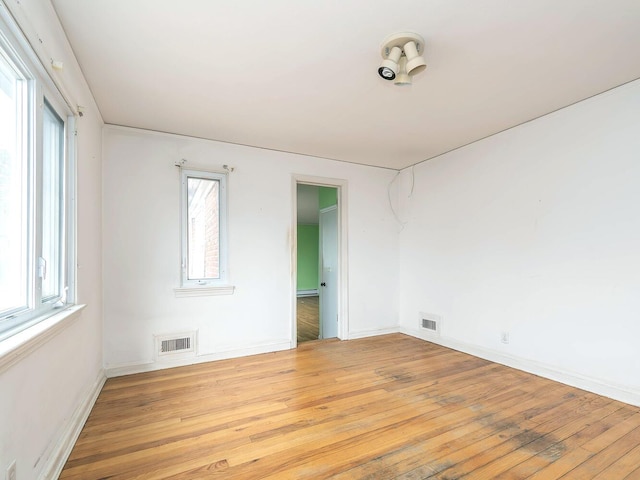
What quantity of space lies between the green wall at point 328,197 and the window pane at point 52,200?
10.6ft

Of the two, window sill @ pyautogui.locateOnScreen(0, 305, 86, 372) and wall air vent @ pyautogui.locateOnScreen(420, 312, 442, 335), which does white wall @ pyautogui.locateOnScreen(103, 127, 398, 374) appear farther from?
window sill @ pyautogui.locateOnScreen(0, 305, 86, 372)

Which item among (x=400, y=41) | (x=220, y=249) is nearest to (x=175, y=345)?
(x=220, y=249)

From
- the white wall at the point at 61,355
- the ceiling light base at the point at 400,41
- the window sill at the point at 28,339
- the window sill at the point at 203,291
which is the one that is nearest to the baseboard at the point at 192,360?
the white wall at the point at 61,355

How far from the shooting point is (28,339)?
121cm

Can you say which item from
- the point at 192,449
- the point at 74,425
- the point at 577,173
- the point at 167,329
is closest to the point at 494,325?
the point at 577,173

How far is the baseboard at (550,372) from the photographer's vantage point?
7.70 feet

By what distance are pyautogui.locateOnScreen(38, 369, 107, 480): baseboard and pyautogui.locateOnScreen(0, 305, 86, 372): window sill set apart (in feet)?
2.19

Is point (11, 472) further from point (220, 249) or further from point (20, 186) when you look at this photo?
point (220, 249)

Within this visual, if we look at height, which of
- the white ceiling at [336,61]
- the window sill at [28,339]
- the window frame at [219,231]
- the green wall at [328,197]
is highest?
the white ceiling at [336,61]

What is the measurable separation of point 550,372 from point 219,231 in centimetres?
367

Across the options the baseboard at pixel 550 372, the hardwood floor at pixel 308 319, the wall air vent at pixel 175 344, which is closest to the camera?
the baseboard at pixel 550 372

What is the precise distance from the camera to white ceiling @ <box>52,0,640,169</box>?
162cm

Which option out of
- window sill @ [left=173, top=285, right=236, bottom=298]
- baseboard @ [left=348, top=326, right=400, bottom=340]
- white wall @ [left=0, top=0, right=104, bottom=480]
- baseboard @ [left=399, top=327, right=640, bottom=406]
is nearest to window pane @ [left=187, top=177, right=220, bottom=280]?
window sill @ [left=173, top=285, right=236, bottom=298]

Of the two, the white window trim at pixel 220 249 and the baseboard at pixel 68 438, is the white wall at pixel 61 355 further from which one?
the white window trim at pixel 220 249
